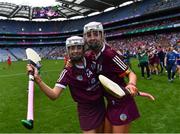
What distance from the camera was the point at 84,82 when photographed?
16.0 feet

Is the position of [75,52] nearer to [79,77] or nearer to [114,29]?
[79,77]

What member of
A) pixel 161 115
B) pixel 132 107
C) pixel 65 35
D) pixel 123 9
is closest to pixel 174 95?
pixel 161 115

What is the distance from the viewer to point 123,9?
7956 cm

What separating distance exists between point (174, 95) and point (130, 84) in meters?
9.19

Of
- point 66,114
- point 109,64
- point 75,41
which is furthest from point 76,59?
point 66,114

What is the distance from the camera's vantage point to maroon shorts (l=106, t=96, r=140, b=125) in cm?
479

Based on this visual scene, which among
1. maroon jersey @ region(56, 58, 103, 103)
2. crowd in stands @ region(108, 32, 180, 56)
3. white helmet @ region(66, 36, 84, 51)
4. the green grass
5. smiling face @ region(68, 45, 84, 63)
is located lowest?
the green grass

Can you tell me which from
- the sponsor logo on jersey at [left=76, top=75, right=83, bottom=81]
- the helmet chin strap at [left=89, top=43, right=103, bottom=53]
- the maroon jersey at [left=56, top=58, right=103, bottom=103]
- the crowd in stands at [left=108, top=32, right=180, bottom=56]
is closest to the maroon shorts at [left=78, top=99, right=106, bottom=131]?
the maroon jersey at [left=56, top=58, right=103, bottom=103]

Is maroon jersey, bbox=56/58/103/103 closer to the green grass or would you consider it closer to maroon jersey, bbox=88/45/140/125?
maroon jersey, bbox=88/45/140/125

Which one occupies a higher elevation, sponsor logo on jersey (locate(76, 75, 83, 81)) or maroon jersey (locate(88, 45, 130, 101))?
maroon jersey (locate(88, 45, 130, 101))

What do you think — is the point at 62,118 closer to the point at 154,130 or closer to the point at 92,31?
the point at 154,130

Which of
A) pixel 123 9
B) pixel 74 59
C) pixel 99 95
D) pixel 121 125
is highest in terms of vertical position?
pixel 123 9

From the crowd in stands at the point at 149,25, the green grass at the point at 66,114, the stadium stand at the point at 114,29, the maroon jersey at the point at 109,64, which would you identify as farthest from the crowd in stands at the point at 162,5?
the maroon jersey at the point at 109,64

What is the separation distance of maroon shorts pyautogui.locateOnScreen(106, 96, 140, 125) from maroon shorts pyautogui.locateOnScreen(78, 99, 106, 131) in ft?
0.62
